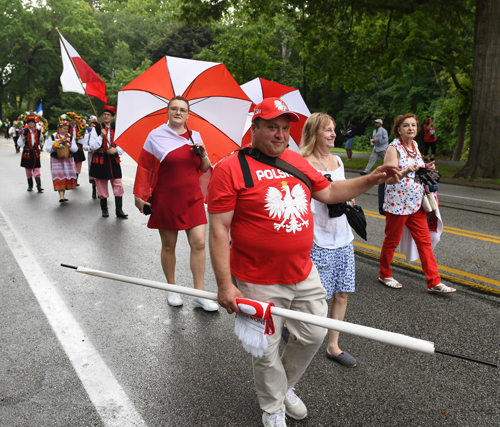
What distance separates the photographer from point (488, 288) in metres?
4.70

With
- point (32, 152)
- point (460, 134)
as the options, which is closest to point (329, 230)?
point (32, 152)

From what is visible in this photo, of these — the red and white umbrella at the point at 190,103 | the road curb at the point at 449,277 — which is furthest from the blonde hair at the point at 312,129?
the road curb at the point at 449,277

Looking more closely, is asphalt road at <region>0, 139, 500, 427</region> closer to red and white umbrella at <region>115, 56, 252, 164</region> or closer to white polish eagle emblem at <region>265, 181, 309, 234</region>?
white polish eagle emblem at <region>265, 181, 309, 234</region>

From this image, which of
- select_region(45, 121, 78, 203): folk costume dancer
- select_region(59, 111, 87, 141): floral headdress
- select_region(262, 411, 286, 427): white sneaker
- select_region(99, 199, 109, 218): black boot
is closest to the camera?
select_region(262, 411, 286, 427): white sneaker

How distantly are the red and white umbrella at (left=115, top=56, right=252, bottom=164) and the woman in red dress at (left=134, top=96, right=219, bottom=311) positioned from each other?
483 mm

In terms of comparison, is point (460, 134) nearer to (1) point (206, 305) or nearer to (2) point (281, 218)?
(1) point (206, 305)

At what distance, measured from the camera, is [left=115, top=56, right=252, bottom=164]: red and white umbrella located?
4676 millimetres

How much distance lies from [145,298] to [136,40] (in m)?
75.2

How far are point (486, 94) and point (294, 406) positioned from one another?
13.6 meters

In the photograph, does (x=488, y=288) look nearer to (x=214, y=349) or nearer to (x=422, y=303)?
(x=422, y=303)

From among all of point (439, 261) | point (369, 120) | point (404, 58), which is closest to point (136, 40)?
point (369, 120)

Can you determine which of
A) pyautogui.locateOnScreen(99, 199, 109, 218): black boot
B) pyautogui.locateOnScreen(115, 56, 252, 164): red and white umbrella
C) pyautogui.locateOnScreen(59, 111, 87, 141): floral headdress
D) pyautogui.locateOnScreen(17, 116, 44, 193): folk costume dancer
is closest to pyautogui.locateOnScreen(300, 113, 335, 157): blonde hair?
pyautogui.locateOnScreen(115, 56, 252, 164): red and white umbrella

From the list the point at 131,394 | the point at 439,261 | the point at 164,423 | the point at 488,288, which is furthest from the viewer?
the point at 439,261

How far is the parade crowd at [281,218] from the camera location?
2.42 metres
